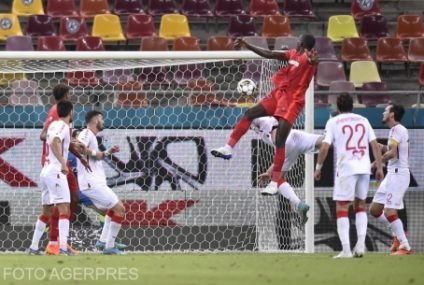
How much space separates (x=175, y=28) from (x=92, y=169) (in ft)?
23.5

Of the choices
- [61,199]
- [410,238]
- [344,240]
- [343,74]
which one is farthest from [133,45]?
[344,240]

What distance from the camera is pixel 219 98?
49.0ft

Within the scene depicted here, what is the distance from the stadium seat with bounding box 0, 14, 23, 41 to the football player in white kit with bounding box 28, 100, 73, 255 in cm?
732

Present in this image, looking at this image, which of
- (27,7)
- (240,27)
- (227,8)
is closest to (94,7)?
(27,7)

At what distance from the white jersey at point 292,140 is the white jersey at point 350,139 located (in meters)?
1.36

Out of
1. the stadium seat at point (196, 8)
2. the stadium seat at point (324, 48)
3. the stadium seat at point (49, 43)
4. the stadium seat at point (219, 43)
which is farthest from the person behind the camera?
the stadium seat at point (196, 8)

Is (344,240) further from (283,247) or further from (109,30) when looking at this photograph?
(109,30)

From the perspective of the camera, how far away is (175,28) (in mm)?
19812

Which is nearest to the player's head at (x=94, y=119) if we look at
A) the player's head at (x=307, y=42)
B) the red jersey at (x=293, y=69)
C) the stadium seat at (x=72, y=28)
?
the red jersey at (x=293, y=69)

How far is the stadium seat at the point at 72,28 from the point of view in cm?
1956

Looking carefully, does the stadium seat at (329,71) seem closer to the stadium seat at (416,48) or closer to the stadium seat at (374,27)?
the stadium seat at (416,48)

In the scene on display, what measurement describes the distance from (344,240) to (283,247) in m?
2.83

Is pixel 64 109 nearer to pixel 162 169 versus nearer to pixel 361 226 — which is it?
pixel 162 169

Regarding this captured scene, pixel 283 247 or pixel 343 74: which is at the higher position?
pixel 343 74
